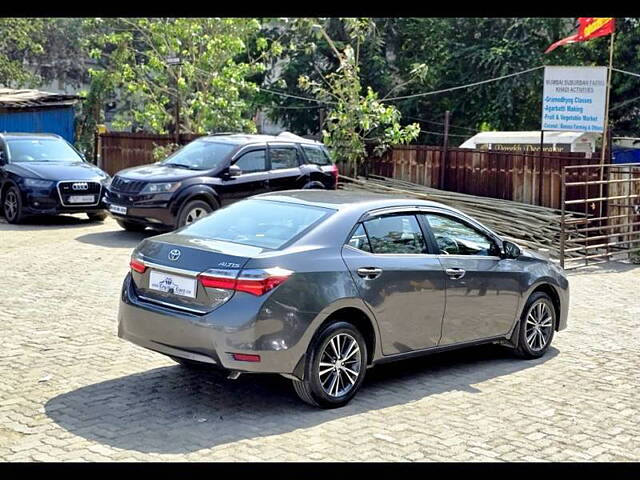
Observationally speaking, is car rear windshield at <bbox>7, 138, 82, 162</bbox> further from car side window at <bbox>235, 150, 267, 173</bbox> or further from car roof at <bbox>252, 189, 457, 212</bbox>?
car roof at <bbox>252, 189, 457, 212</bbox>

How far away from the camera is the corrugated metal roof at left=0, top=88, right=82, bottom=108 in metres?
24.1

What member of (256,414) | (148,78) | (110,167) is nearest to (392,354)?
(256,414)

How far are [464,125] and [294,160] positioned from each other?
1846 cm

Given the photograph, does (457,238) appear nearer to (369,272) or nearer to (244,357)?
(369,272)

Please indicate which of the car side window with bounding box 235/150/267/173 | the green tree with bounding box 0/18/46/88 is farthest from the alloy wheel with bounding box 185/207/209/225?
the green tree with bounding box 0/18/46/88

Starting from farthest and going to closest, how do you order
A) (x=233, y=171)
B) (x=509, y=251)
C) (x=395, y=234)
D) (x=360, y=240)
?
(x=233, y=171), (x=509, y=251), (x=395, y=234), (x=360, y=240)

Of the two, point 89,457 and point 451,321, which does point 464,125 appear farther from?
point 89,457

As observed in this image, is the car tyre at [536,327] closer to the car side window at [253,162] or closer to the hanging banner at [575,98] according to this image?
the car side window at [253,162]

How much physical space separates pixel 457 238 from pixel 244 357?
246 cm

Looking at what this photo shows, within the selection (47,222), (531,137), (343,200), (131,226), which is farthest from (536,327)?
(531,137)

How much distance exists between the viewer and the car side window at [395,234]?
6996mm

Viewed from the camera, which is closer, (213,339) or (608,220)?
(213,339)

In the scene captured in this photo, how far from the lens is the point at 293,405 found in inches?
259

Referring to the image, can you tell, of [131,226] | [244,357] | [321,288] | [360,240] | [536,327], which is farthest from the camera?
[131,226]
